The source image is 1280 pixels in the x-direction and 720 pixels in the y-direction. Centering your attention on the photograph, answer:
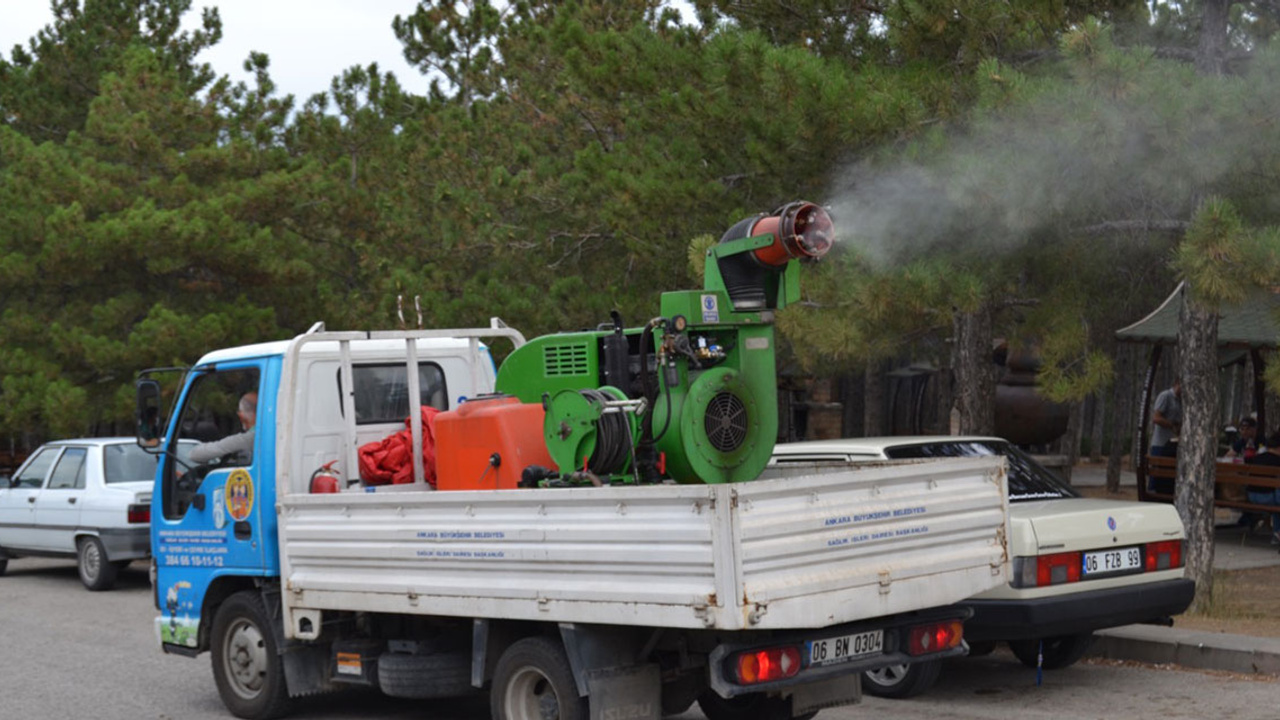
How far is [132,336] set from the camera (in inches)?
891

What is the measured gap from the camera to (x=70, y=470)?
16.0 metres

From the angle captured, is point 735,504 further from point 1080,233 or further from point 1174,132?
point 1080,233

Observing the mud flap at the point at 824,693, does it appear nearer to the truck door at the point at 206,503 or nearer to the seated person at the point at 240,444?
the truck door at the point at 206,503

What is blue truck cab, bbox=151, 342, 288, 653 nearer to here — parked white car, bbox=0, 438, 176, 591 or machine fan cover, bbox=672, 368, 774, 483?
machine fan cover, bbox=672, 368, 774, 483

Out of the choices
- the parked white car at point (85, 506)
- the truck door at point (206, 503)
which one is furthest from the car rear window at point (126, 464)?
the truck door at point (206, 503)

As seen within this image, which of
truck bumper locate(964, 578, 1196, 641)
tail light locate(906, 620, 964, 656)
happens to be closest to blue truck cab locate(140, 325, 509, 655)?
tail light locate(906, 620, 964, 656)

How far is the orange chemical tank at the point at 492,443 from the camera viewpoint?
26.0ft

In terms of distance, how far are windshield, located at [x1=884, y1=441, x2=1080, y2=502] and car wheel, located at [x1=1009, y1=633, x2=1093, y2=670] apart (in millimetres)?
895

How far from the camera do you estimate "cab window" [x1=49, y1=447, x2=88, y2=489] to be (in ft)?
52.1

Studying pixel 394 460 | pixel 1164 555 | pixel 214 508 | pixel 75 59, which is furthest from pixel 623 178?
pixel 75 59

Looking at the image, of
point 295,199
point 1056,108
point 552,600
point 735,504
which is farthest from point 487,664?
point 295,199

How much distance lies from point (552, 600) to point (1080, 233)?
667cm

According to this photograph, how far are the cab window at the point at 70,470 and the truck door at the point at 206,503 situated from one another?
6.97 meters

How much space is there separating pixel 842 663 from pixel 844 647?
2.8 inches
